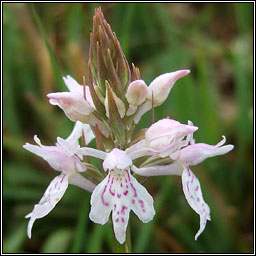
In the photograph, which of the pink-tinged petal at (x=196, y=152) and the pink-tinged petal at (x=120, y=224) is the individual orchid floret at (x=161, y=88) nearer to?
the pink-tinged petal at (x=196, y=152)

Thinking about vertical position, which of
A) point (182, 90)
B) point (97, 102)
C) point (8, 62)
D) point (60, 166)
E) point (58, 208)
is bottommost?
point (58, 208)

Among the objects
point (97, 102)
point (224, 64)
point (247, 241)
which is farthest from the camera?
point (224, 64)

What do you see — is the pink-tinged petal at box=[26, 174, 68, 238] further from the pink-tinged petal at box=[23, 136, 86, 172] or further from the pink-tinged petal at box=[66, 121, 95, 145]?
the pink-tinged petal at box=[66, 121, 95, 145]

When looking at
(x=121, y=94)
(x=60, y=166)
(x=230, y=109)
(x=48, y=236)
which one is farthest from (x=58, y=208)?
(x=230, y=109)

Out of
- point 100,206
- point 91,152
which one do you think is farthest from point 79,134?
point 100,206

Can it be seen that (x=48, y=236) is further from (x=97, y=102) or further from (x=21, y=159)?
(x=97, y=102)

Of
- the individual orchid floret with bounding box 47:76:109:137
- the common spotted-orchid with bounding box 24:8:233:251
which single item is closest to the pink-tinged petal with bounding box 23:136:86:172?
the common spotted-orchid with bounding box 24:8:233:251
